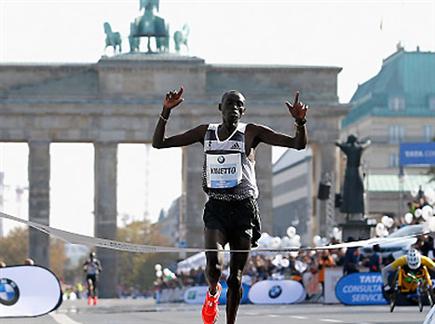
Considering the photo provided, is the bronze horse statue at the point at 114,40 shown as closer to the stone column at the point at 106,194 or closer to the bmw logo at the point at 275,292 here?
the stone column at the point at 106,194

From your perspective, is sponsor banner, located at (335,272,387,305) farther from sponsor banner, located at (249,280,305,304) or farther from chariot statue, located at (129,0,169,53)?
chariot statue, located at (129,0,169,53)

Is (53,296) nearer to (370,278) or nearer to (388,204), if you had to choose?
(370,278)

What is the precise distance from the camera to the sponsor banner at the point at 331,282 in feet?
130

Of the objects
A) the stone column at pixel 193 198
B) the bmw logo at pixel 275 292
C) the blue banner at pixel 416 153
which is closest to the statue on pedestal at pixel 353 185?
the blue banner at pixel 416 153

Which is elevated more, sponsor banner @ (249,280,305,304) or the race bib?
sponsor banner @ (249,280,305,304)

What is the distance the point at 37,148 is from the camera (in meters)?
94.4

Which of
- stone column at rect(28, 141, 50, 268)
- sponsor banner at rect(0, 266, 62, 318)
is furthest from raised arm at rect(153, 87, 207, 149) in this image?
stone column at rect(28, 141, 50, 268)

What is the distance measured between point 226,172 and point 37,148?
8155cm

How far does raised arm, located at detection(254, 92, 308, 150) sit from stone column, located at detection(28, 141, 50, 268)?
80992mm

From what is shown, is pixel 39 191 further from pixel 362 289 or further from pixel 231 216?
pixel 231 216

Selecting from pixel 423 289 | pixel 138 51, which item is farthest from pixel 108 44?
pixel 423 289

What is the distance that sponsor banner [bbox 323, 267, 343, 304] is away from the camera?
3966cm

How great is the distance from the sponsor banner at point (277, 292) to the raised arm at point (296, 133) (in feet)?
89.2

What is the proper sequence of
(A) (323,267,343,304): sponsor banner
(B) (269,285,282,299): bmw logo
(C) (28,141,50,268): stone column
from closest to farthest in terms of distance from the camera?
(A) (323,267,343,304): sponsor banner < (B) (269,285,282,299): bmw logo < (C) (28,141,50,268): stone column
